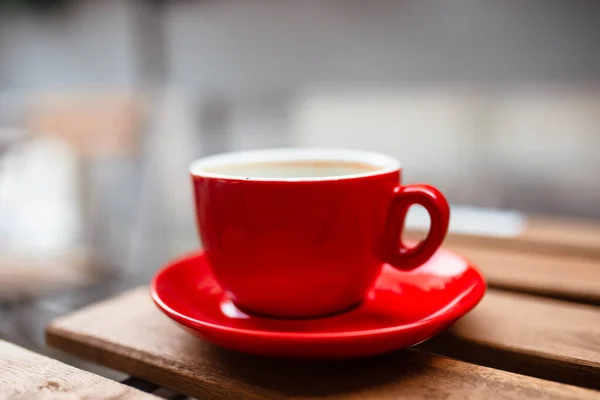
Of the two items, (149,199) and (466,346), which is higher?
(466,346)

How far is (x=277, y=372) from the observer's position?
317 millimetres

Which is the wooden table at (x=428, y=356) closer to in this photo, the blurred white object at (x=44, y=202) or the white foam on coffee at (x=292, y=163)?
the white foam on coffee at (x=292, y=163)

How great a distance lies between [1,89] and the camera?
3.03m

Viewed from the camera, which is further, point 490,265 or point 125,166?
point 125,166

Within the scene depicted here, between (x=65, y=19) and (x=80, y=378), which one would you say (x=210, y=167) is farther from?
(x=65, y=19)

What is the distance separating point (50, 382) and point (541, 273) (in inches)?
14.8

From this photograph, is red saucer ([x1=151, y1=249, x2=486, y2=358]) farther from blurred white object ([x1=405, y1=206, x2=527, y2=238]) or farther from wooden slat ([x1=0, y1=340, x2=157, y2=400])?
blurred white object ([x1=405, y1=206, x2=527, y2=238])

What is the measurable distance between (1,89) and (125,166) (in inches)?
40.9

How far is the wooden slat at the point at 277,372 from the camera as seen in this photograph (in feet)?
0.96

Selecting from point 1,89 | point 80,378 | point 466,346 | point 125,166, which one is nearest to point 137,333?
point 80,378

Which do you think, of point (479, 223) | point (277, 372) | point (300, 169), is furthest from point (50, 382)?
point (479, 223)

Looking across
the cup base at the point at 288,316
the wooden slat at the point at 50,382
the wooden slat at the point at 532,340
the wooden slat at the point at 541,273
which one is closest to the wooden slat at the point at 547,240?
the wooden slat at the point at 541,273

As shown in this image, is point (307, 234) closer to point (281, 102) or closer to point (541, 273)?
point (541, 273)

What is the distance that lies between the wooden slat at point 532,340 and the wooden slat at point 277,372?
0.04m
